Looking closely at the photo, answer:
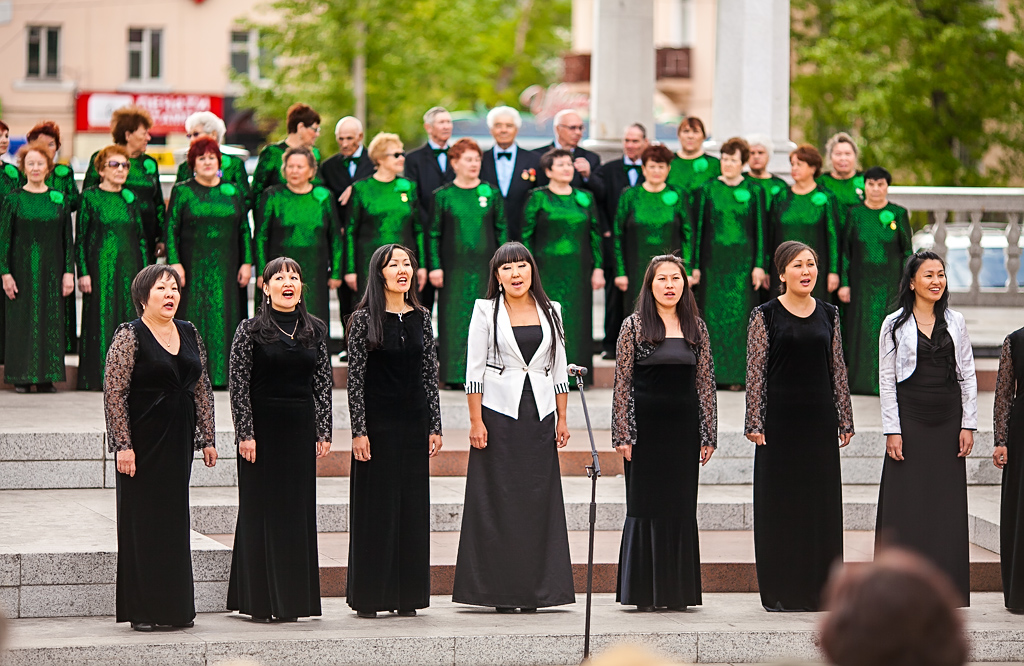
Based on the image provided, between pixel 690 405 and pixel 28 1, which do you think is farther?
pixel 28 1

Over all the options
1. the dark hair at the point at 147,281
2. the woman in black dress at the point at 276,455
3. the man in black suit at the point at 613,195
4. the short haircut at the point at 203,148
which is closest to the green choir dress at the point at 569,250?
the man in black suit at the point at 613,195

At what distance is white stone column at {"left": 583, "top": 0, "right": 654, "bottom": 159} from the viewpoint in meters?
14.8

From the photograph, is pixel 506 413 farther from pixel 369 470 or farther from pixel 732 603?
pixel 732 603

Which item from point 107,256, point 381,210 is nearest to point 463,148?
point 381,210

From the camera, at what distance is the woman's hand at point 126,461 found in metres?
7.20

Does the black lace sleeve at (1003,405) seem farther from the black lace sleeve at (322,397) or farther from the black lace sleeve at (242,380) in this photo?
the black lace sleeve at (242,380)

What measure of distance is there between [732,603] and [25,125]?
3604cm

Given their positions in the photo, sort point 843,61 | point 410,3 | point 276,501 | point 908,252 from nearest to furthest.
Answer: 1. point 276,501
2. point 908,252
3. point 843,61
4. point 410,3

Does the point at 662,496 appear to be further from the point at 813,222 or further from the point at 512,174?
the point at 512,174

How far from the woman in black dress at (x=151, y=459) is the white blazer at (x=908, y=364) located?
3.43 meters

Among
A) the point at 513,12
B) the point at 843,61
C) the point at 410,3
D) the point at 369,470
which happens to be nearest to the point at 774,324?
the point at 369,470

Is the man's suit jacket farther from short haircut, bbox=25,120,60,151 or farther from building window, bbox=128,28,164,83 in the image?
building window, bbox=128,28,164,83

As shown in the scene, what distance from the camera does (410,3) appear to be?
29875mm

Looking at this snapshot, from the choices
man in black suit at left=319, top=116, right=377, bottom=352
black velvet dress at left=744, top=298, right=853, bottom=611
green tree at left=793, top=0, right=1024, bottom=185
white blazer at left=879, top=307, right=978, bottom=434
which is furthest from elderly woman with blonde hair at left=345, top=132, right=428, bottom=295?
green tree at left=793, top=0, right=1024, bottom=185
